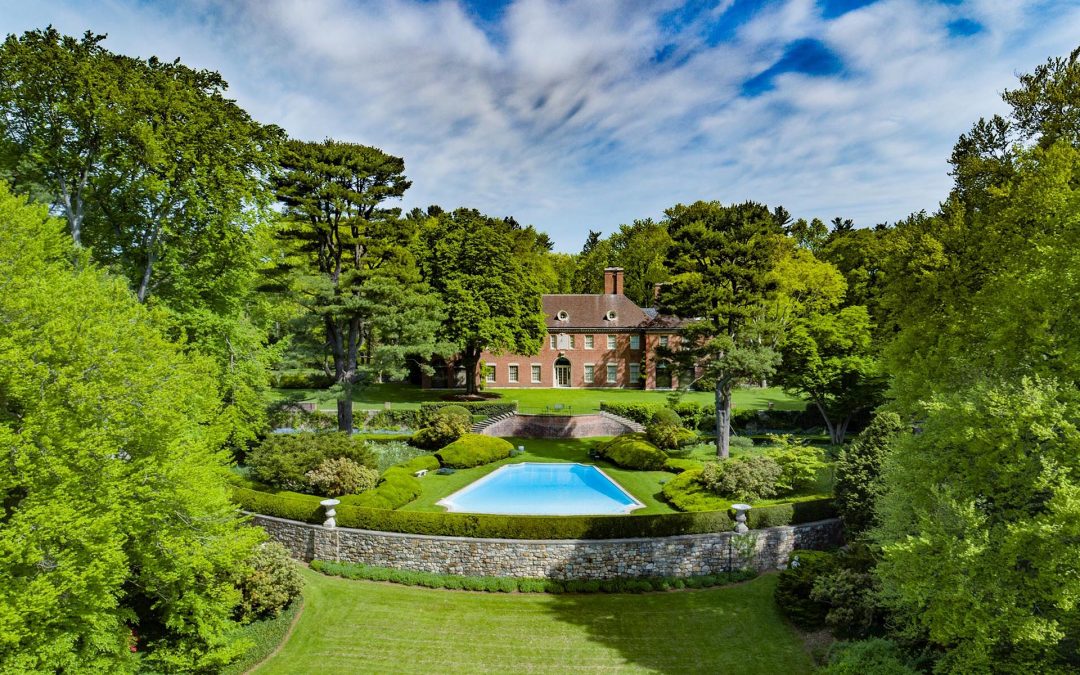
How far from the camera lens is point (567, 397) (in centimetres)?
4512

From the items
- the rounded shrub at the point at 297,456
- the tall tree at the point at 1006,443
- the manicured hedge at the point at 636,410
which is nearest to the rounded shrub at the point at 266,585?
the rounded shrub at the point at 297,456

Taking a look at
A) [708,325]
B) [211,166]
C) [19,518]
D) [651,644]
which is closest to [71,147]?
[211,166]

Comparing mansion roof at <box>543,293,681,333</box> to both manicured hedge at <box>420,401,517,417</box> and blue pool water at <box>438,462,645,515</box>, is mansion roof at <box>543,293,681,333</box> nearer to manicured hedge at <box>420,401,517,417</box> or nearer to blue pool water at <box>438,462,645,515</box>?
manicured hedge at <box>420,401,517,417</box>

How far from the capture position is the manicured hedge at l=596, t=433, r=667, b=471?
87.4ft

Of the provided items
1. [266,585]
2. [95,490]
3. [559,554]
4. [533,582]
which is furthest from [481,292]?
[95,490]

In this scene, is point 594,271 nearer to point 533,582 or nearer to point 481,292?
point 481,292

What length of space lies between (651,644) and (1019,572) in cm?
769

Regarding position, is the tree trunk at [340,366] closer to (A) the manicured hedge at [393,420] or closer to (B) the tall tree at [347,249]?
(B) the tall tree at [347,249]

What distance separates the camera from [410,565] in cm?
1633

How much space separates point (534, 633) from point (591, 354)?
40.0 meters

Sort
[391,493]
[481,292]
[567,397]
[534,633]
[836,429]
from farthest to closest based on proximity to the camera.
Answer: [567,397] < [481,292] < [836,429] < [391,493] < [534,633]

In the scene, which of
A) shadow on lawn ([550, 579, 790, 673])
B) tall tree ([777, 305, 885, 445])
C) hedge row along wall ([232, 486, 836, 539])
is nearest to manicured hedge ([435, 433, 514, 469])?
hedge row along wall ([232, 486, 836, 539])

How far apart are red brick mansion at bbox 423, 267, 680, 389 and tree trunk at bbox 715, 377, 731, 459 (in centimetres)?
2419

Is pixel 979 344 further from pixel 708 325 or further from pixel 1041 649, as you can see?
pixel 708 325
